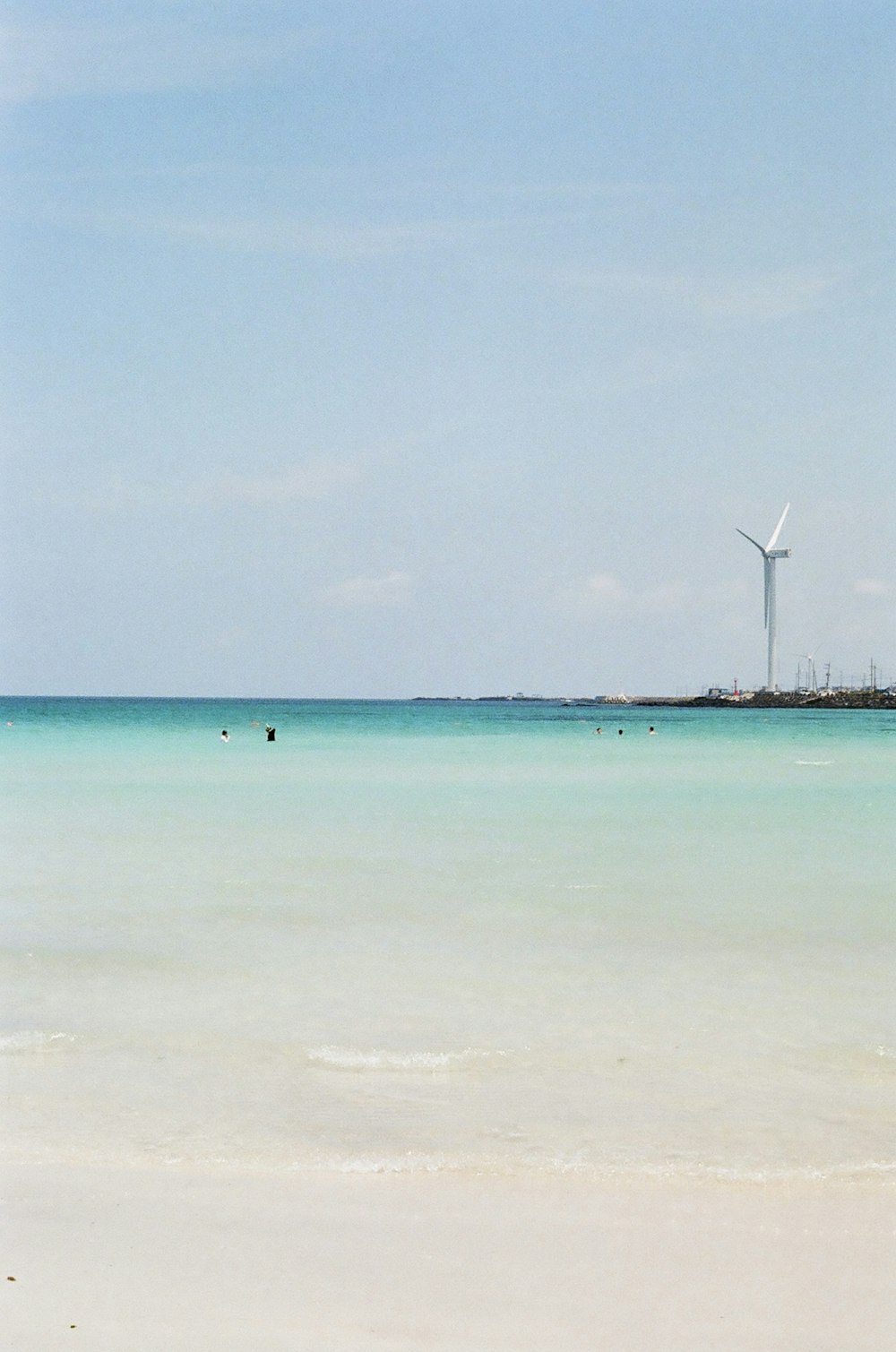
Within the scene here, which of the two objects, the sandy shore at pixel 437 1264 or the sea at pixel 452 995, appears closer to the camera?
the sandy shore at pixel 437 1264

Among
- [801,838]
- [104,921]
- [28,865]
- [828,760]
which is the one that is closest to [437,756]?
[828,760]

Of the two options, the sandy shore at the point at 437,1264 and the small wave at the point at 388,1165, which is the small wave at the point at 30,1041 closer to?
the sandy shore at the point at 437,1264

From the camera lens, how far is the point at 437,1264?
4.09 meters

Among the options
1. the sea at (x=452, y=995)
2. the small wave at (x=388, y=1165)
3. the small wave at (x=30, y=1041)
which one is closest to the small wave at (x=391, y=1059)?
the sea at (x=452, y=995)

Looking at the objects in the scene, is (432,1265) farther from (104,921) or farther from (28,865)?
(28,865)

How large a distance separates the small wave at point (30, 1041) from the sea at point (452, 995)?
0.02 metres

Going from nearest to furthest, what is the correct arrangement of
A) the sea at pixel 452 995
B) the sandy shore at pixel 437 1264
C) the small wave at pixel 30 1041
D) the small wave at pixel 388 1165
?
the sandy shore at pixel 437 1264
the small wave at pixel 388 1165
the sea at pixel 452 995
the small wave at pixel 30 1041

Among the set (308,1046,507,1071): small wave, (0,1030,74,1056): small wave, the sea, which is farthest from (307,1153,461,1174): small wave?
(0,1030,74,1056): small wave

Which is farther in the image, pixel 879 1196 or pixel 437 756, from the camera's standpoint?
pixel 437 756

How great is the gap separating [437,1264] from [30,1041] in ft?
11.7

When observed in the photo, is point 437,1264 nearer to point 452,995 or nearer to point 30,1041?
point 30,1041

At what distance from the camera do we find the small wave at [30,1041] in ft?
21.6

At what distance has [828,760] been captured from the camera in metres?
39.9

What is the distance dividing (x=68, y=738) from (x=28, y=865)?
41081 millimetres
